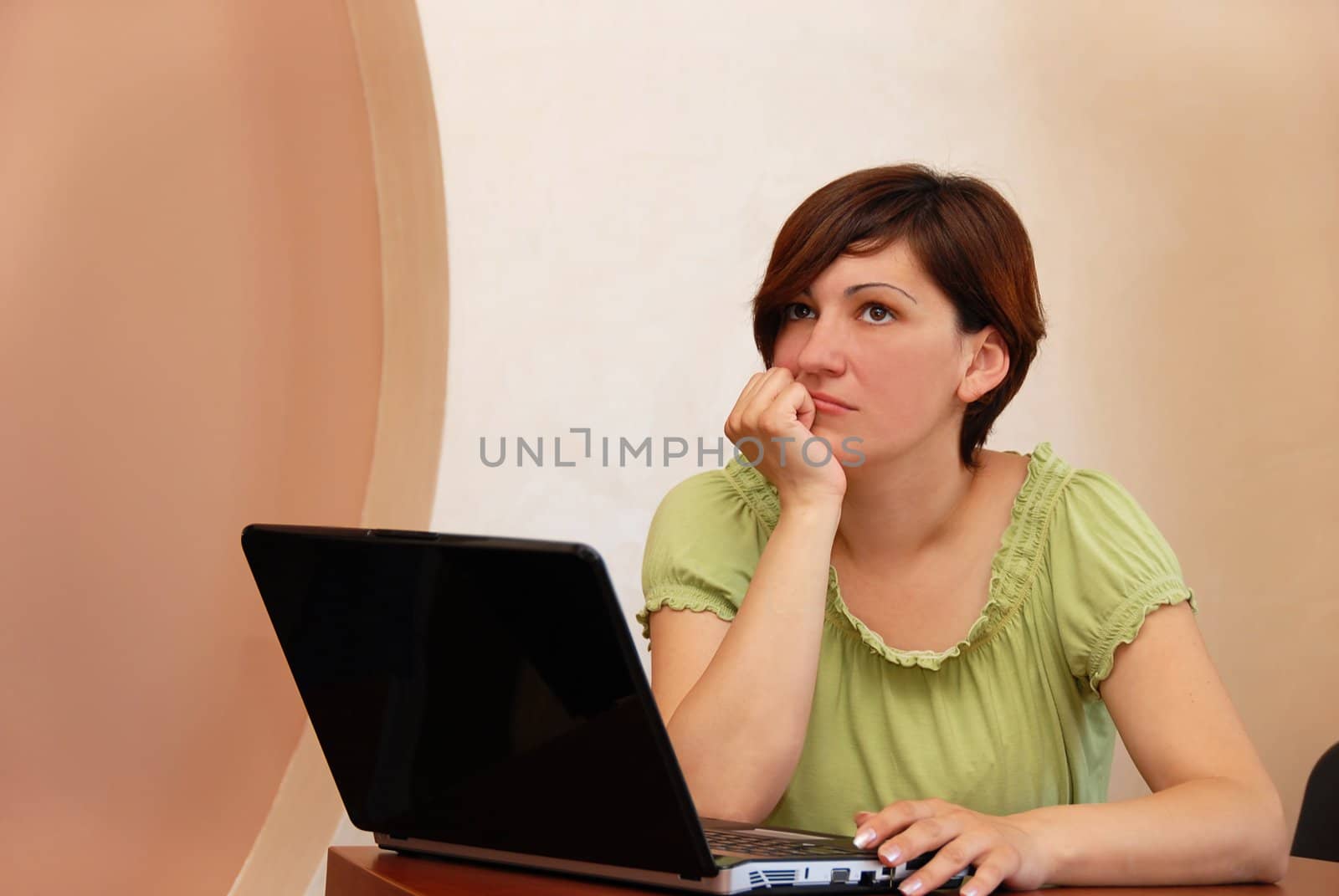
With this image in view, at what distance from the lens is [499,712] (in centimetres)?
80

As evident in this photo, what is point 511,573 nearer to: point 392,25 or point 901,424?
point 901,424

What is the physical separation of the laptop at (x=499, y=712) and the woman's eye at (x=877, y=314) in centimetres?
58

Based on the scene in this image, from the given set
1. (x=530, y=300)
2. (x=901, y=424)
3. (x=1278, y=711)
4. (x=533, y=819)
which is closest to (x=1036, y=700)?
(x=901, y=424)

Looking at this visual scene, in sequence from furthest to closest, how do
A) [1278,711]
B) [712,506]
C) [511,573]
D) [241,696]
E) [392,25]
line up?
[1278,711] < [241,696] < [392,25] < [712,506] < [511,573]

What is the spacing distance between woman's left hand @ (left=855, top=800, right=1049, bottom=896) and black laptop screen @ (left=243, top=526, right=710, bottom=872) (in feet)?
0.49

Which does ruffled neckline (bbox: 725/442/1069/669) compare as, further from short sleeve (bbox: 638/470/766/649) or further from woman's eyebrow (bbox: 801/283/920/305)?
woman's eyebrow (bbox: 801/283/920/305)

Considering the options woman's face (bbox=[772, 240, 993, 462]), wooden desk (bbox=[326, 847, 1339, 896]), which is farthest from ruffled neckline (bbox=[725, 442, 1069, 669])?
wooden desk (bbox=[326, 847, 1339, 896])

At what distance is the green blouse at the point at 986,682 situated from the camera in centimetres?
132

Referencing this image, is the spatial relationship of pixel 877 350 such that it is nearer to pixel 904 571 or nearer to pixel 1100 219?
pixel 904 571

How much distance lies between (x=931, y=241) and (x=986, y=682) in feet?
1.45

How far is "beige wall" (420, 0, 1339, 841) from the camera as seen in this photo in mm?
2012

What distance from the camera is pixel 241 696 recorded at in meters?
2.05

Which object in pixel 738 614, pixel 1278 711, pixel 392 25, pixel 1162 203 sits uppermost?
pixel 392 25

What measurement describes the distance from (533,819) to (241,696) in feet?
4.48
